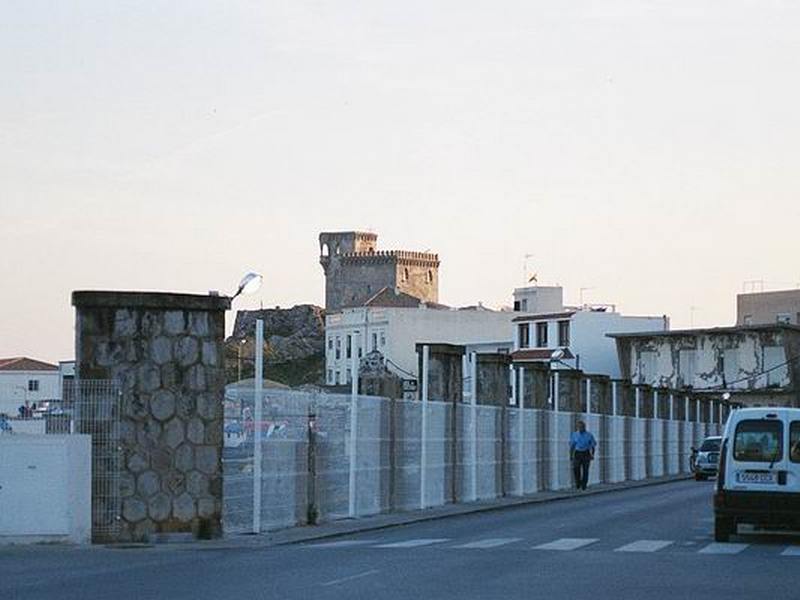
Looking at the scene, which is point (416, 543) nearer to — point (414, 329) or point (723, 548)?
point (723, 548)

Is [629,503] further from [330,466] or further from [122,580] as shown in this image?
[122,580]

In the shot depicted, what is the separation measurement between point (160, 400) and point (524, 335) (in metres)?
106

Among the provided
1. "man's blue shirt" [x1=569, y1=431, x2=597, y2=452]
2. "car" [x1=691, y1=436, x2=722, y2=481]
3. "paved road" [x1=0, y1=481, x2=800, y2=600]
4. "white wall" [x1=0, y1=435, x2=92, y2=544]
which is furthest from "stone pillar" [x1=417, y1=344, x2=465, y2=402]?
"car" [x1=691, y1=436, x2=722, y2=481]

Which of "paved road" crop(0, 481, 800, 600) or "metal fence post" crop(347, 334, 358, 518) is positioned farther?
"metal fence post" crop(347, 334, 358, 518)

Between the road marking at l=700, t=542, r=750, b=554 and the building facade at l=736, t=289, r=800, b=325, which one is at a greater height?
the building facade at l=736, t=289, r=800, b=325

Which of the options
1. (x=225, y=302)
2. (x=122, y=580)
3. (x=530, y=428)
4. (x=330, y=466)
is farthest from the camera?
(x=530, y=428)

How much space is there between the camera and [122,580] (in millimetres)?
20141

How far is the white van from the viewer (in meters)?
27.0

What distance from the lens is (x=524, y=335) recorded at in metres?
133

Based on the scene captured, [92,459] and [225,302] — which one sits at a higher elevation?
[225,302]

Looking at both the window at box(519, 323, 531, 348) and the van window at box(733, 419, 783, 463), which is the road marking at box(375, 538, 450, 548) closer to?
the van window at box(733, 419, 783, 463)

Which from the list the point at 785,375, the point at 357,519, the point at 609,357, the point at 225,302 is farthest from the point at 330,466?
the point at 609,357

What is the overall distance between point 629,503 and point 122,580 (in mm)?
22823

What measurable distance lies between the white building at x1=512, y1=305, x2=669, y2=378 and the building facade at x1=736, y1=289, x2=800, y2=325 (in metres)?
9.56
